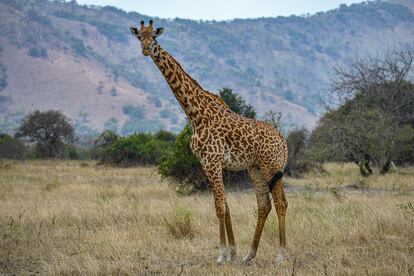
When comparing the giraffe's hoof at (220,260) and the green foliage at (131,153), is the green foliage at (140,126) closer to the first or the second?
the green foliage at (131,153)

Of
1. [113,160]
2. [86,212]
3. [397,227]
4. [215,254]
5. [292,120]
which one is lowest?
[292,120]

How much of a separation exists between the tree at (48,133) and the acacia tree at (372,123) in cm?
2748

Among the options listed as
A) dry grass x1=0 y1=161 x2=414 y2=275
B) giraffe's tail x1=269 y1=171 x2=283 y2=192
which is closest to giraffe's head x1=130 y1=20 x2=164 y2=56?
giraffe's tail x1=269 y1=171 x2=283 y2=192

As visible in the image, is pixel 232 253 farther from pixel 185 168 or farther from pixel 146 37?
pixel 185 168

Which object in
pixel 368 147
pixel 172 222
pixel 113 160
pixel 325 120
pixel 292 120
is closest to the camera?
pixel 172 222

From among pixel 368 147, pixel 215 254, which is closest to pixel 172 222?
pixel 215 254

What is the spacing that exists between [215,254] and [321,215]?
9.29 feet

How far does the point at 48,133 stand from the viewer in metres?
46.4

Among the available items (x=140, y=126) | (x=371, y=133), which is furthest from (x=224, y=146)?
(x=140, y=126)

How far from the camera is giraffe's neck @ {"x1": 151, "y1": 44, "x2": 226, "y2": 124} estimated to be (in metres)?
7.57

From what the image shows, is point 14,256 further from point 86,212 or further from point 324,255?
point 324,255

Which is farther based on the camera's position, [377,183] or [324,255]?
[377,183]

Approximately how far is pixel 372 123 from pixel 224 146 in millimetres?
15193

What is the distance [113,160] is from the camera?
1379 inches
